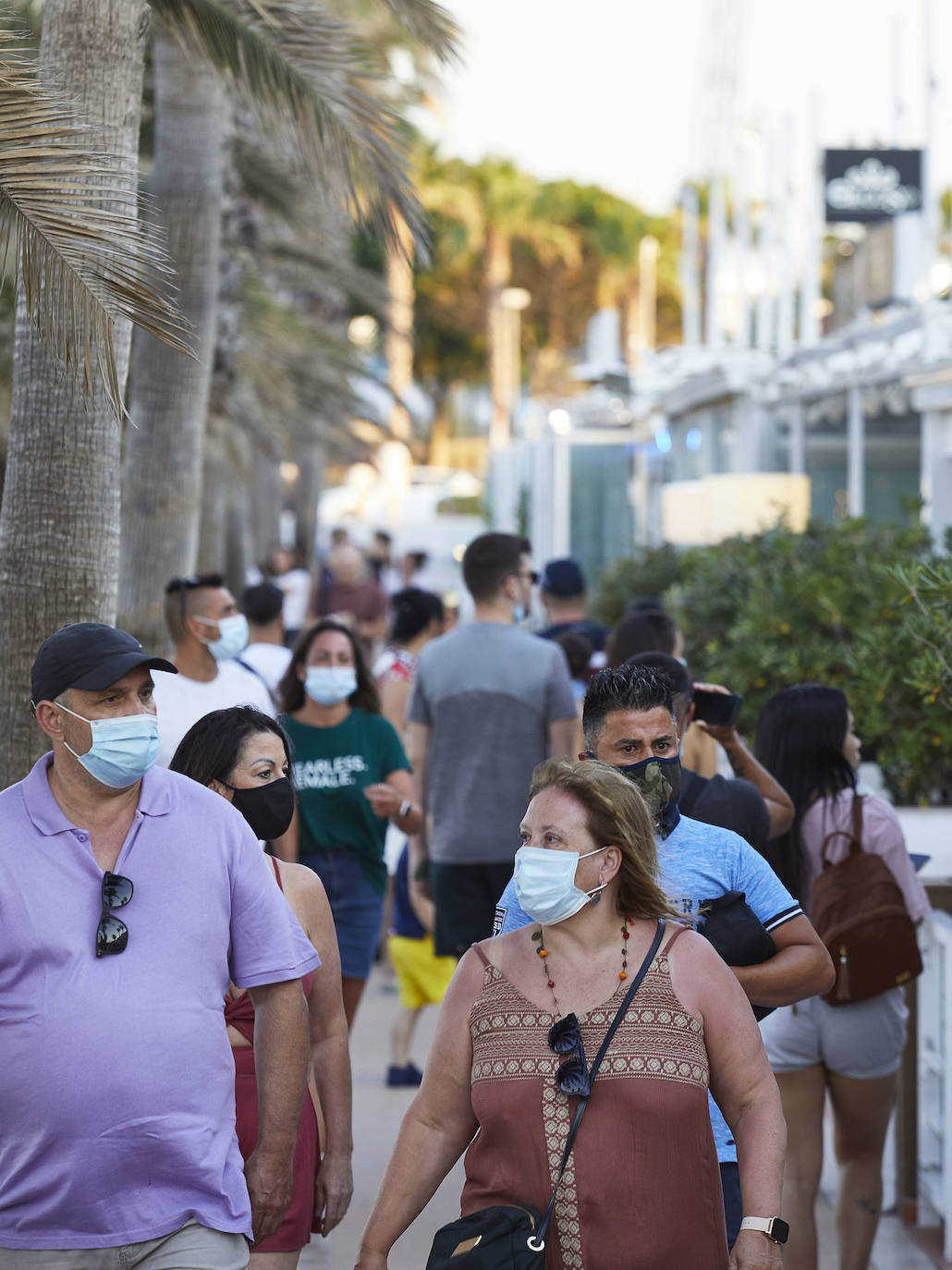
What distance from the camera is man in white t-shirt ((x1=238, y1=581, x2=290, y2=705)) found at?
8102mm

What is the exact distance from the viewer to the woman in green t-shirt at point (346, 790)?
19.2ft

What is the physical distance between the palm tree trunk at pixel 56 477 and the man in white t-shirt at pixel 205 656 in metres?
0.50

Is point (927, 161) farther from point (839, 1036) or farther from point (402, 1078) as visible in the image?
point (839, 1036)

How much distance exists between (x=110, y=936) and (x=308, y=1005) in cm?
82

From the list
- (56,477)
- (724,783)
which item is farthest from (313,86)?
(724,783)

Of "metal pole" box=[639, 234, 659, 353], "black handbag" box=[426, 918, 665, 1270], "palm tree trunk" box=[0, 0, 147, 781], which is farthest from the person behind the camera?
"metal pole" box=[639, 234, 659, 353]

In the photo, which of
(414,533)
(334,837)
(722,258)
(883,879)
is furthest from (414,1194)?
(414,533)

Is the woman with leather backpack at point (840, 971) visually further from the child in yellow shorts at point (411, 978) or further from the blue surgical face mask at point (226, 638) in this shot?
the child in yellow shorts at point (411, 978)

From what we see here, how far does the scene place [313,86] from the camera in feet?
21.5

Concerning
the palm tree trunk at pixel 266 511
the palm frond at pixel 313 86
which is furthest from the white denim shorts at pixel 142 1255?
the palm tree trunk at pixel 266 511

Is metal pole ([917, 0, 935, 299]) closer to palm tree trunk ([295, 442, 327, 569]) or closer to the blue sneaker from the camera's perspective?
the blue sneaker

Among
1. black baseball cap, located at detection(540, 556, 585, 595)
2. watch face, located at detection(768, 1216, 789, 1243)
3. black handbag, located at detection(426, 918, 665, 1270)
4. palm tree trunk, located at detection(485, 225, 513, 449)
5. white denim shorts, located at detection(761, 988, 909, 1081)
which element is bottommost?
white denim shorts, located at detection(761, 988, 909, 1081)

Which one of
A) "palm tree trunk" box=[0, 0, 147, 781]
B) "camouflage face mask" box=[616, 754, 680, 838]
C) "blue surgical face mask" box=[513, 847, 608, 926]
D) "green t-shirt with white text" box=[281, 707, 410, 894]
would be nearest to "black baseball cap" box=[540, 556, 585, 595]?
"green t-shirt with white text" box=[281, 707, 410, 894]

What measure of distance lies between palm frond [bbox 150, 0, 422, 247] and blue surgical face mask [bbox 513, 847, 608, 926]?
4256 millimetres
